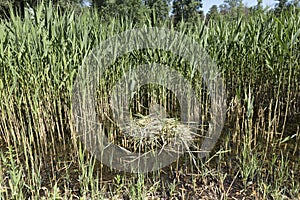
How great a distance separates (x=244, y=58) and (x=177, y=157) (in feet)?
3.11

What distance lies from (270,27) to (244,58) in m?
0.28

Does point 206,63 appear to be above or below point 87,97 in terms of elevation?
above

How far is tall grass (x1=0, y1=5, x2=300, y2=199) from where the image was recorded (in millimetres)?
1407

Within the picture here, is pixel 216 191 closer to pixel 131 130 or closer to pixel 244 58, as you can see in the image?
pixel 131 130

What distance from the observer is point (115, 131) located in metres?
1.81

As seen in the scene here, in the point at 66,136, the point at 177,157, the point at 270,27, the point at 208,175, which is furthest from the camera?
the point at 66,136

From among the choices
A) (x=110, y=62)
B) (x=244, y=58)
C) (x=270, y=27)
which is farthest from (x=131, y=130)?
(x=270, y=27)

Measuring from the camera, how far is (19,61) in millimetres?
1646

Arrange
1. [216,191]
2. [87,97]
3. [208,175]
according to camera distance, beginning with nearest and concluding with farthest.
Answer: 1. [216,191]
2. [208,175]
3. [87,97]

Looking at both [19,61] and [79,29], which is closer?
[19,61]

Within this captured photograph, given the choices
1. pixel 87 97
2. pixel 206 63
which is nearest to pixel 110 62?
pixel 87 97

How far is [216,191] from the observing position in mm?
1421

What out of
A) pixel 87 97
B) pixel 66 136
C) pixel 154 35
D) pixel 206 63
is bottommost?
pixel 66 136

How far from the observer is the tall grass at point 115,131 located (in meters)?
1.41
